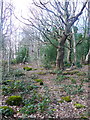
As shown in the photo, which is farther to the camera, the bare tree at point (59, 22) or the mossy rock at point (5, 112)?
the bare tree at point (59, 22)

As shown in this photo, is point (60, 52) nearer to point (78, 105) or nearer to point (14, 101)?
point (78, 105)

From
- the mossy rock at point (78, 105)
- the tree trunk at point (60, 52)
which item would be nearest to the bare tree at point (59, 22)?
the tree trunk at point (60, 52)

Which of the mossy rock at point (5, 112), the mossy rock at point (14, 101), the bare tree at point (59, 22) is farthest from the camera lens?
the bare tree at point (59, 22)

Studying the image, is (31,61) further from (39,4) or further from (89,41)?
(39,4)

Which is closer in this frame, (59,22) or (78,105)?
(78,105)

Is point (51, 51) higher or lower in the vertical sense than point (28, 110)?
higher

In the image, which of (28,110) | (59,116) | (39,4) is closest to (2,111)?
(28,110)

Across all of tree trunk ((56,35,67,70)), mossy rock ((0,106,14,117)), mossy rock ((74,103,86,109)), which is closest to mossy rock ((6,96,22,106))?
mossy rock ((0,106,14,117))

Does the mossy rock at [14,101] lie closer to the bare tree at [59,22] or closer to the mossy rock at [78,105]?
the mossy rock at [78,105]

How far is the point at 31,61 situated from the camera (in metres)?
14.8

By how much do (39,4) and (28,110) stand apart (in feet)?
23.3

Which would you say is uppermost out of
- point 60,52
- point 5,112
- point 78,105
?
point 60,52

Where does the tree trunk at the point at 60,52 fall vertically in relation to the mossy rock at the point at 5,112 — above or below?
above

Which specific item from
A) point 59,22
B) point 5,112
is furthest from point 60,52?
point 5,112
